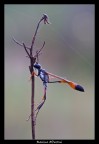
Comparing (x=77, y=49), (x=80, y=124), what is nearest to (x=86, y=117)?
(x=80, y=124)

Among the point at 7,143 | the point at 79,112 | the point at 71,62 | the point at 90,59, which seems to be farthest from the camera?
the point at 71,62

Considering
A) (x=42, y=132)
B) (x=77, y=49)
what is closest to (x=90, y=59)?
(x=77, y=49)

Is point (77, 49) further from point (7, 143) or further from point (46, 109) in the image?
point (7, 143)

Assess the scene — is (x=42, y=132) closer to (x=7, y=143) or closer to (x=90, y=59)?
(x=7, y=143)

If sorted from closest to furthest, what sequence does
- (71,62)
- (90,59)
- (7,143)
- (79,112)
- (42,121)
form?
(7,143) < (42,121) < (79,112) < (90,59) < (71,62)

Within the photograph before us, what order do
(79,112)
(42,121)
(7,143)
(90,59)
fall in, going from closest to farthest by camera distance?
(7,143) < (42,121) < (79,112) < (90,59)

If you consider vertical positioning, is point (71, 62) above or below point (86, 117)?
above
